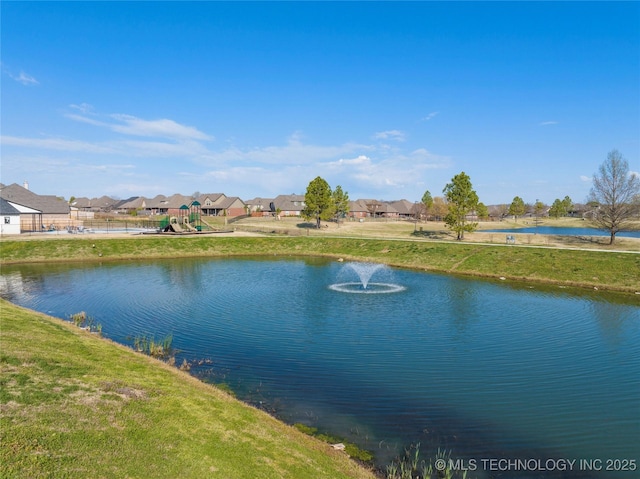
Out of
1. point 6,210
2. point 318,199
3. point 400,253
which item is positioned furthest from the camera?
point 318,199

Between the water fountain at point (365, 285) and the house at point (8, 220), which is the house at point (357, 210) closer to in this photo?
the water fountain at point (365, 285)

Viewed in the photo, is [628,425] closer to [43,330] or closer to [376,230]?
[43,330]

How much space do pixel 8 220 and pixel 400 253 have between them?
69822 mm

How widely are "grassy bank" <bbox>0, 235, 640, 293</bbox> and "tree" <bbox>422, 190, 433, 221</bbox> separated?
319 ft

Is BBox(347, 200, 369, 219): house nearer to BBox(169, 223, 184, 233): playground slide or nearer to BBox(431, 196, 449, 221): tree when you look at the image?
BBox(431, 196, 449, 221): tree

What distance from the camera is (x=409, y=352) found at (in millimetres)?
22047

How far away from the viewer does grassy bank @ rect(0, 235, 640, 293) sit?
44375 mm

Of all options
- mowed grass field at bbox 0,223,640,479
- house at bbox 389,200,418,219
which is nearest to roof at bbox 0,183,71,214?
mowed grass field at bbox 0,223,640,479

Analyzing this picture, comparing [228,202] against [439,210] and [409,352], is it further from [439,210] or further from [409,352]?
[409,352]

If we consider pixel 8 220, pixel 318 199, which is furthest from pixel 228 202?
pixel 8 220

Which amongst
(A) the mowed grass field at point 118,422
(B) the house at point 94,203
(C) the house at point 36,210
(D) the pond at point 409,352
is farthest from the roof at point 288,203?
(A) the mowed grass field at point 118,422

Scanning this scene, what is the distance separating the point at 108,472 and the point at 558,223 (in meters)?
183

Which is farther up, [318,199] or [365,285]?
[318,199]

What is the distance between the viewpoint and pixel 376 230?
322ft
